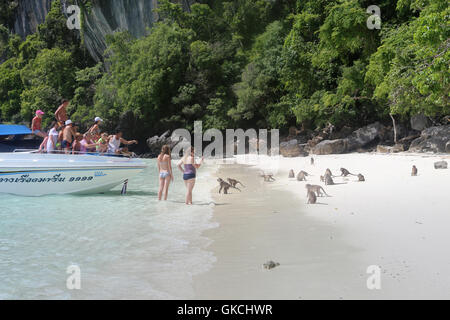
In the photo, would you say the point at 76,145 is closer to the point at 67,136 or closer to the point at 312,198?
the point at 67,136

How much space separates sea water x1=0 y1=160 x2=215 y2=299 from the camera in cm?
448

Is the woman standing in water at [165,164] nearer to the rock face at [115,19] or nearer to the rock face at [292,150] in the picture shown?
the rock face at [292,150]

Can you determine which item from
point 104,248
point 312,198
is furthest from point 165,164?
point 104,248

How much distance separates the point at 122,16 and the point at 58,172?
108ft

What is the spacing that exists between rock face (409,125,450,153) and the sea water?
1160cm

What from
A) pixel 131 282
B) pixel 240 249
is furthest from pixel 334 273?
pixel 131 282

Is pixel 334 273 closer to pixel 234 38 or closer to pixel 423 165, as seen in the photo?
pixel 423 165

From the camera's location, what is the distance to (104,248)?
6.04 meters

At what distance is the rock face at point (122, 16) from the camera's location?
39.6 meters

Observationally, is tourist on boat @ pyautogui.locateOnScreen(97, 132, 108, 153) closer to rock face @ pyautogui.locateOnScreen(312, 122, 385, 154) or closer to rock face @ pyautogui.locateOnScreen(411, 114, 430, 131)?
rock face @ pyautogui.locateOnScreen(312, 122, 385, 154)

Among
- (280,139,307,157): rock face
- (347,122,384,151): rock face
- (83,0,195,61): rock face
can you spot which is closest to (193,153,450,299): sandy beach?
(280,139,307,157): rock face

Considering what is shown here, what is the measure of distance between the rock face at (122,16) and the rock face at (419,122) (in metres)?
25.7

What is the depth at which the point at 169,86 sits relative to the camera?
109 feet

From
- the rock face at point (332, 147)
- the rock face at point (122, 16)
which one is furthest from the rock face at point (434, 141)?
the rock face at point (122, 16)
